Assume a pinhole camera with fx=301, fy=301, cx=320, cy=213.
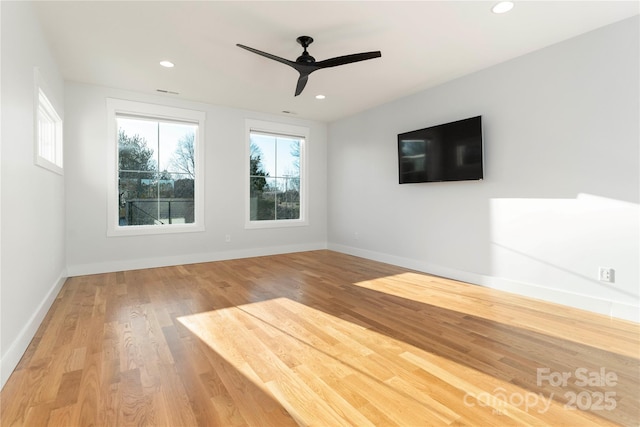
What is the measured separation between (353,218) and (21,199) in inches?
185

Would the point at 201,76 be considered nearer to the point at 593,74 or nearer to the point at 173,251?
the point at 173,251

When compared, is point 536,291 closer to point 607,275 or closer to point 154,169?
point 607,275

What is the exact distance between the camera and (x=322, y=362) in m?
1.98

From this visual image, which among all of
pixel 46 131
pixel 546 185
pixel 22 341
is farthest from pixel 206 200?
pixel 546 185

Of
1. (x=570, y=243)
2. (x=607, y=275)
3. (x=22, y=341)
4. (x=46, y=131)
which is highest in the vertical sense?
(x=46, y=131)

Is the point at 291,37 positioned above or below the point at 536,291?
above

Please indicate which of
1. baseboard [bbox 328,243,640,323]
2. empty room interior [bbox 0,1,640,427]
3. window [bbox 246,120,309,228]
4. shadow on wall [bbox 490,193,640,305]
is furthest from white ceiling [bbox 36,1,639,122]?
baseboard [bbox 328,243,640,323]

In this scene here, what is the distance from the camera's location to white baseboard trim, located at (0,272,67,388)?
177 centimetres

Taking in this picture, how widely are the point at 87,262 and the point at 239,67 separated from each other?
3.51 metres

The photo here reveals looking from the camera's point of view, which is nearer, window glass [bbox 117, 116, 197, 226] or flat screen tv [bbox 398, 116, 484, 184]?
flat screen tv [bbox 398, 116, 484, 184]

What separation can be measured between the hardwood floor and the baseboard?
153 mm

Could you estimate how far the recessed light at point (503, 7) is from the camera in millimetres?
2511

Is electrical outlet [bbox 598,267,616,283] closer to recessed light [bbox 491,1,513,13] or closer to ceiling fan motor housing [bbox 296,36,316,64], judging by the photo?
recessed light [bbox 491,1,513,13]

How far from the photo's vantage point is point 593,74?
2906 millimetres
